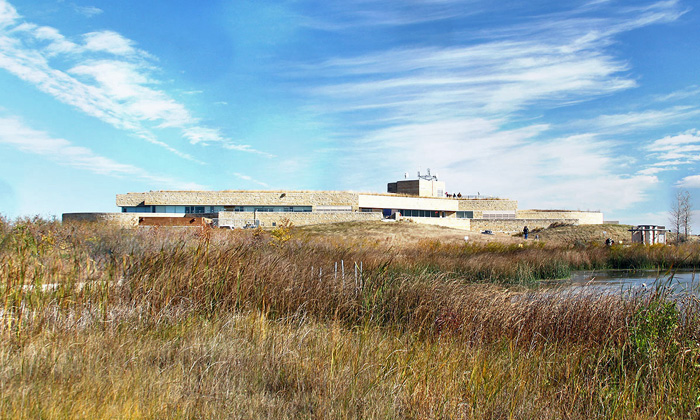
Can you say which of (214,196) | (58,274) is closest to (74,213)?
(214,196)

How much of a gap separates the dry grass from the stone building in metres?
Result: 35.9

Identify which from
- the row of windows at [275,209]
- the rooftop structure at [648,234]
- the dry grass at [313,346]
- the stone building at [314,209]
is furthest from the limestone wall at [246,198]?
the dry grass at [313,346]

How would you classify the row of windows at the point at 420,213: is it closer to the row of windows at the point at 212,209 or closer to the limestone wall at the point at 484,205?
the limestone wall at the point at 484,205

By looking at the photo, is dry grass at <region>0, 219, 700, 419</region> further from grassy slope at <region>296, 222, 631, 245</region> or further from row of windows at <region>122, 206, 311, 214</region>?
row of windows at <region>122, 206, 311, 214</region>

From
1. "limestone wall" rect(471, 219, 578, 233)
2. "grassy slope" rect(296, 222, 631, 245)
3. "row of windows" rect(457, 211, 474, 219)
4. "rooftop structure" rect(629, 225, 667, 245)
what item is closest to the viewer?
"grassy slope" rect(296, 222, 631, 245)

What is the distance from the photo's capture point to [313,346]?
5.78 m

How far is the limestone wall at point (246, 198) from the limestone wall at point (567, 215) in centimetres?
2256

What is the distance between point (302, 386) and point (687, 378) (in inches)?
171

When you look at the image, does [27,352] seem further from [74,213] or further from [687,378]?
[74,213]

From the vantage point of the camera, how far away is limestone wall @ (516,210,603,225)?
193 ft

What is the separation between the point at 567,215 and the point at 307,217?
99.6 ft

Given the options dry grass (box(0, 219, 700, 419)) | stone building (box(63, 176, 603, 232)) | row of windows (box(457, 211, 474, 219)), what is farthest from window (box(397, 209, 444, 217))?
dry grass (box(0, 219, 700, 419))

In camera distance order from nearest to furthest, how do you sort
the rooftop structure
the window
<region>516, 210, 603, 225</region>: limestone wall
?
the rooftop structure, the window, <region>516, 210, 603, 225</region>: limestone wall

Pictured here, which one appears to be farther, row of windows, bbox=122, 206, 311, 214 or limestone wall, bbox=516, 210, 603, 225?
limestone wall, bbox=516, 210, 603, 225
